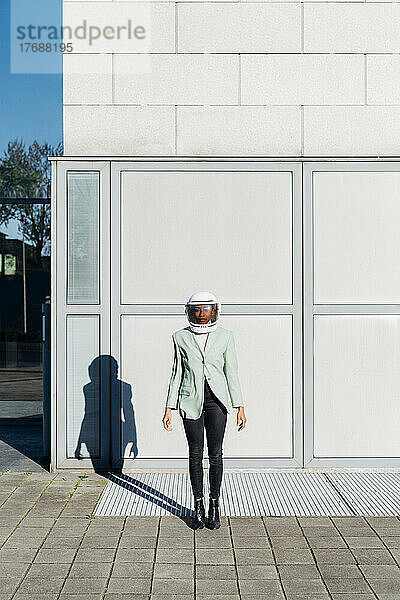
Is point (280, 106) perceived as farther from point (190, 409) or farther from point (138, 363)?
point (190, 409)

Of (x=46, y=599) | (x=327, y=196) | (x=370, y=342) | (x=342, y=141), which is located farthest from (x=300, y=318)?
(x=46, y=599)

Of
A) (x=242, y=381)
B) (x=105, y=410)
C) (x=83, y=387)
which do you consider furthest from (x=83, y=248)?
(x=242, y=381)

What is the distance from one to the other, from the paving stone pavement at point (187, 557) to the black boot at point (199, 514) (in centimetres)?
9

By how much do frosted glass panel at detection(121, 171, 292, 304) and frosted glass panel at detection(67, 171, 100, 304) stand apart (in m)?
0.29

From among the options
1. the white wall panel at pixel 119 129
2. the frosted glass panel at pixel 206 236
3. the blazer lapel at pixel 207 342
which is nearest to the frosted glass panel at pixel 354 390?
the frosted glass panel at pixel 206 236

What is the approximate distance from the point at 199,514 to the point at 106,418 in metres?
2.24

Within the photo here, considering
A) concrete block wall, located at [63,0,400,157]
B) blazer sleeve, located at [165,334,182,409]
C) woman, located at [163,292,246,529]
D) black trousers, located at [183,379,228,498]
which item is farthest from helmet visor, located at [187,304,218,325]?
concrete block wall, located at [63,0,400,157]

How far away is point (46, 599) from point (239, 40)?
236 inches

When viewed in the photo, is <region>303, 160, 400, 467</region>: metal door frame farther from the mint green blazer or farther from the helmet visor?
the helmet visor

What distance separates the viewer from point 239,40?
8.75m

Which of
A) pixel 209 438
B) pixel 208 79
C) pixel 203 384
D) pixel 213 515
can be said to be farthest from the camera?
pixel 208 79

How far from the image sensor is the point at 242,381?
28.3ft

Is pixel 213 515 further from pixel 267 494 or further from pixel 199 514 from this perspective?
pixel 267 494

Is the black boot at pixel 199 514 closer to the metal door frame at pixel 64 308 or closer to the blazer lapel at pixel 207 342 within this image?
the blazer lapel at pixel 207 342
